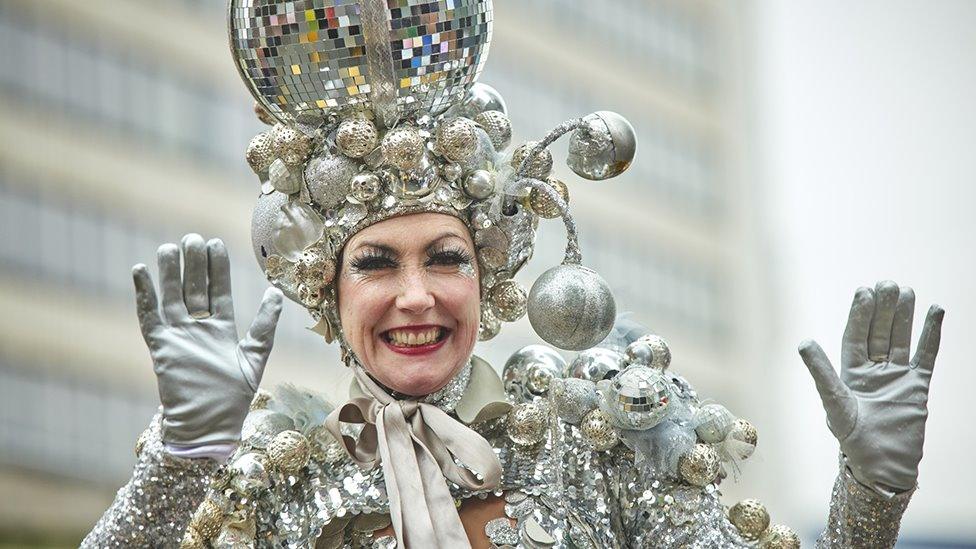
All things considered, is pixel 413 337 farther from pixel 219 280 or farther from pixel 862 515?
A: pixel 862 515

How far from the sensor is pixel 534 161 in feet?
9.95

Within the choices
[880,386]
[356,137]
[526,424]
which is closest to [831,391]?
[880,386]

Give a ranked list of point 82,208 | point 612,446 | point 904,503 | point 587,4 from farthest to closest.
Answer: point 587,4
point 82,208
point 612,446
point 904,503

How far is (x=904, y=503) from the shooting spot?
111 inches

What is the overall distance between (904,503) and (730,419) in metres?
0.35

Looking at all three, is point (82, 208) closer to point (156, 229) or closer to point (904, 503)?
A: point (156, 229)

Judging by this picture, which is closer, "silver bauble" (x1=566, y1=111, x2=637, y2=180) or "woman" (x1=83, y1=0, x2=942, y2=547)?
"woman" (x1=83, y1=0, x2=942, y2=547)

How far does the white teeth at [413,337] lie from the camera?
9.61 ft

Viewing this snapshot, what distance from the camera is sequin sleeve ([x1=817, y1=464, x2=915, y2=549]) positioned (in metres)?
2.80

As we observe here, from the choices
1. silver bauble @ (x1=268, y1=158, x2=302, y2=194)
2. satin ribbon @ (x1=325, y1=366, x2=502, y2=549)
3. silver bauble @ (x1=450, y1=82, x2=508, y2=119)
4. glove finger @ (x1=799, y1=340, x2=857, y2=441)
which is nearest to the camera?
glove finger @ (x1=799, y1=340, x2=857, y2=441)

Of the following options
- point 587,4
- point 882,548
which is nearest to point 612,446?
point 882,548

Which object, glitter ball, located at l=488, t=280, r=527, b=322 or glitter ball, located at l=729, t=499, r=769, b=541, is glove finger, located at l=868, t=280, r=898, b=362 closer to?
glitter ball, located at l=729, t=499, r=769, b=541

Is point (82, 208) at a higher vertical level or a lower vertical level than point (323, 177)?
lower

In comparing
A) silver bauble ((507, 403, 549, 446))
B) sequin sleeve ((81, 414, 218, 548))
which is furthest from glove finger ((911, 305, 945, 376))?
sequin sleeve ((81, 414, 218, 548))
